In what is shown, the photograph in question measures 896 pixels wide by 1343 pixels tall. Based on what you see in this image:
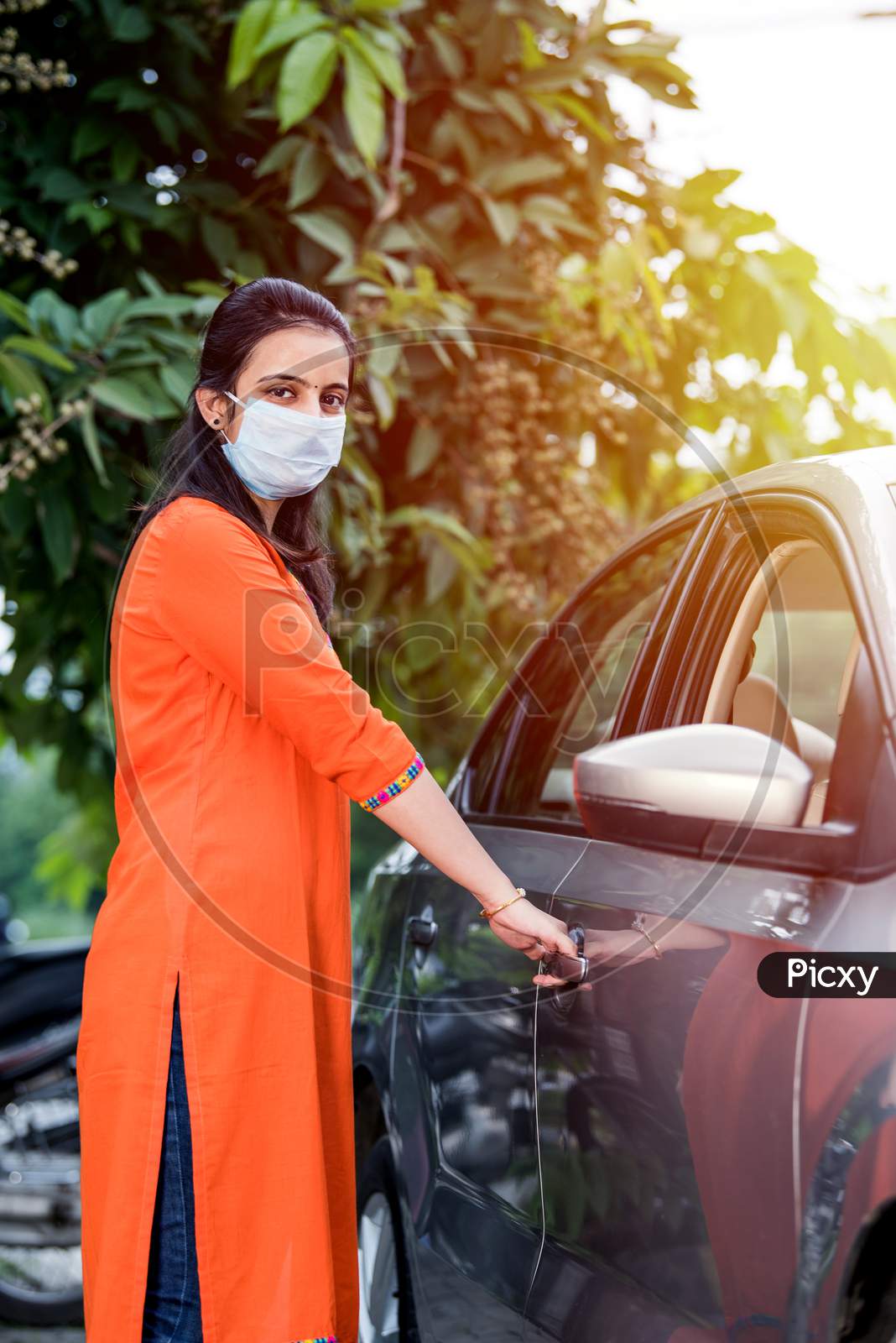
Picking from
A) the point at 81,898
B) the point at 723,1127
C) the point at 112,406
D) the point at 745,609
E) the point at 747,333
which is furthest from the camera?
the point at 81,898

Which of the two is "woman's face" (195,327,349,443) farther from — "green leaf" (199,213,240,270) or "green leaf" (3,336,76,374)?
"green leaf" (199,213,240,270)

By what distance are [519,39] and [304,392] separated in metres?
2.09

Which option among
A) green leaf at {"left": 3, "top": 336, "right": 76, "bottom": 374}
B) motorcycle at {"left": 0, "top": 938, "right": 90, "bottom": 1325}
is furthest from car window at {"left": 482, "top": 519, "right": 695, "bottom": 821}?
motorcycle at {"left": 0, "top": 938, "right": 90, "bottom": 1325}

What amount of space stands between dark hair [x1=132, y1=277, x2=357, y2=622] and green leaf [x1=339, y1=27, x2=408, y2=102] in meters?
1.16

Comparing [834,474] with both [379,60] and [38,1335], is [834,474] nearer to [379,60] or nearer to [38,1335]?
[379,60]

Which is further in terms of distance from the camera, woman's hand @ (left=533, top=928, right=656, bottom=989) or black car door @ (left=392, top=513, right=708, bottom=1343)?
black car door @ (left=392, top=513, right=708, bottom=1343)

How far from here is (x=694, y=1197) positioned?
1.45 m

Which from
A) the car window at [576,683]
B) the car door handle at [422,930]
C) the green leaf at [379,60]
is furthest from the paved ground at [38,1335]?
the green leaf at [379,60]

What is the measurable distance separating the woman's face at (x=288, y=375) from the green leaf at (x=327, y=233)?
1.46 metres

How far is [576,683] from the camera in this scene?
2531 mm

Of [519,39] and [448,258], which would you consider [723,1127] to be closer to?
[448,258]

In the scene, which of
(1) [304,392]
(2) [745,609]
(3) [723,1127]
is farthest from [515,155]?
(3) [723,1127]

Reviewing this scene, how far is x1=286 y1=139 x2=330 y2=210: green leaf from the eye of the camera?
346 centimetres

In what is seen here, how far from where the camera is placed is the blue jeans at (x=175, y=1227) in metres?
1.86
